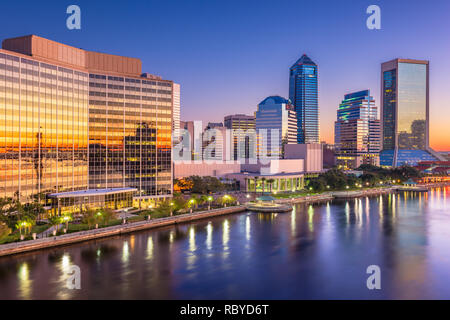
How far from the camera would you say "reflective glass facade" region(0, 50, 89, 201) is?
64188mm

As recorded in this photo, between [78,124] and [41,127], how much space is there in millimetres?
9627

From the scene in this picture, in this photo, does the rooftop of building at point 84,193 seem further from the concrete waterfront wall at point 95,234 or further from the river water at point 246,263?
the river water at point 246,263

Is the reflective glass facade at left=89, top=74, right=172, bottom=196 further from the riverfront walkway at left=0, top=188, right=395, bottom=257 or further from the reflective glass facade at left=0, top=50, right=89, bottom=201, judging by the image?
the riverfront walkway at left=0, top=188, right=395, bottom=257

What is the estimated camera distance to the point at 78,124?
79375mm

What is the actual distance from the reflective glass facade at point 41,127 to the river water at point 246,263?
966 inches

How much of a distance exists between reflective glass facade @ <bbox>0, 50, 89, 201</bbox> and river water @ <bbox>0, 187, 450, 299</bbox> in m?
24.5

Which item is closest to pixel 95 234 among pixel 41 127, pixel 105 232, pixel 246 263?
pixel 105 232

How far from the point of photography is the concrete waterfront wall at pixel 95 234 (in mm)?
48281

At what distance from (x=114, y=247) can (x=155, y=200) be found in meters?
34.3

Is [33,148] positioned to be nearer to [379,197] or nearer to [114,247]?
[114,247]

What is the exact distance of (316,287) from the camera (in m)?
39.0

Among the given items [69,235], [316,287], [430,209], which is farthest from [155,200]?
[430,209]

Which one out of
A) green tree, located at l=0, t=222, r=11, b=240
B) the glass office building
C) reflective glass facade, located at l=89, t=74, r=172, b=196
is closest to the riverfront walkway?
green tree, located at l=0, t=222, r=11, b=240

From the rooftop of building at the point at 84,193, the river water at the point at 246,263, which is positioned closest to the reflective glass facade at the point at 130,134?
the rooftop of building at the point at 84,193
